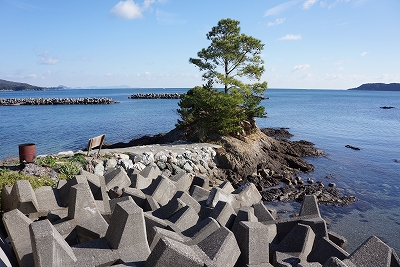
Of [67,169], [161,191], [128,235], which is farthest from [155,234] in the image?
[67,169]

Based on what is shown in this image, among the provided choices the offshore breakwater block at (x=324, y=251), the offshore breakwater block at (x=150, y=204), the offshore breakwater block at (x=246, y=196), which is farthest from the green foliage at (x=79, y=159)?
the offshore breakwater block at (x=324, y=251)

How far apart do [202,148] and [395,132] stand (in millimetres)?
25432

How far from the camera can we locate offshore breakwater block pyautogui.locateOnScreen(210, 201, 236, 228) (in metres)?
5.24

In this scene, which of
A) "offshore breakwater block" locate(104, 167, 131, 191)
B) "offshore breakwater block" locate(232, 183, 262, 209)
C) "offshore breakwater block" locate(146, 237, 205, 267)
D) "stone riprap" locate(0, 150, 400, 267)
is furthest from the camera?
"offshore breakwater block" locate(232, 183, 262, 209)

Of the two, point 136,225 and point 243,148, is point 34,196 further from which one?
point 243,148

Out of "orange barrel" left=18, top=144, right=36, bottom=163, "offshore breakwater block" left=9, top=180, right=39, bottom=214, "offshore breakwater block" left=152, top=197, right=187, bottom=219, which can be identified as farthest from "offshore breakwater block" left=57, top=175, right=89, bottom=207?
"orange barrel" left=18, top=144, right=36, bottom=163

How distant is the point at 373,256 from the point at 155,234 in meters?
2.85

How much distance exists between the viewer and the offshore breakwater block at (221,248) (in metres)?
3.79

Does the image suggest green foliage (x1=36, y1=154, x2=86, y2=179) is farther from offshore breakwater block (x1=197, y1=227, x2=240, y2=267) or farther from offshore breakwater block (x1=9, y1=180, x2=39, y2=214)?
offshore breakwater block (x1=197, y1=227, x2=240, y2=267)

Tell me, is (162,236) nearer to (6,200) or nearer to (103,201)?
(103,201)

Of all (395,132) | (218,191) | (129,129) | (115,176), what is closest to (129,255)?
(218,191)

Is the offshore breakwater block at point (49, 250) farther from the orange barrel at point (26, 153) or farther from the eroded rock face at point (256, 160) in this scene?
the eroded rock face at point (256, 160)

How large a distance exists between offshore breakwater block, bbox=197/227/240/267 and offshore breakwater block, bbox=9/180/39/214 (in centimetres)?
282

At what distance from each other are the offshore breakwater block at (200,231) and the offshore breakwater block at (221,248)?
21 cm
